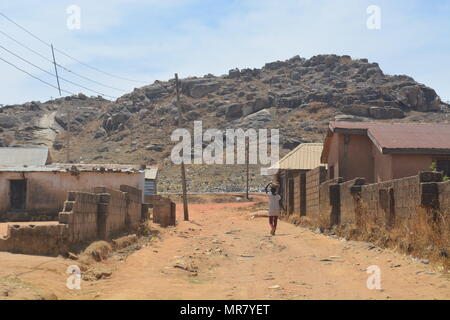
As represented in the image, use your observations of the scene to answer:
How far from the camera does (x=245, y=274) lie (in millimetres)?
11648

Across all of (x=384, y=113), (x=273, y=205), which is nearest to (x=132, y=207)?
(x=273, y=205)

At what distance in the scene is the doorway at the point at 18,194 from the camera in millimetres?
24594

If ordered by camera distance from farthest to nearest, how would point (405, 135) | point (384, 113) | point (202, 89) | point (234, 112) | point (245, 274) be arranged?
point (202, 89)
point (234, 112)
point (384, 113)
point (405, 135)
point (245, 274)

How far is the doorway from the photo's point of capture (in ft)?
80.7

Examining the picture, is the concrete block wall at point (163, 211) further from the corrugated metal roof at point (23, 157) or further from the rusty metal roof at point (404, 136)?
the corrugated metal roof at point (23, 157)

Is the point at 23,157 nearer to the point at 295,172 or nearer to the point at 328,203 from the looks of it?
the point at 295,172

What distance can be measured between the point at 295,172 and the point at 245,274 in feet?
74.9

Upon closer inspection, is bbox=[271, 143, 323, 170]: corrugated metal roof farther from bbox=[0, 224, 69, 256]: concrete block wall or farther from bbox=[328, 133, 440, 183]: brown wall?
bbox=[0, 224, 69, 256]: concrete block wall

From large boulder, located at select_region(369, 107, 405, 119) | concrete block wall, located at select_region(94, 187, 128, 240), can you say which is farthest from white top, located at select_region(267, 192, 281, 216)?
large boulder, located at select_region(369, 107, 405, 119)

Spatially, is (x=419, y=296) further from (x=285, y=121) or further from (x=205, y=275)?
(x=285, y=121)

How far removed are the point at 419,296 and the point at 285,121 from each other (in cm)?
7140

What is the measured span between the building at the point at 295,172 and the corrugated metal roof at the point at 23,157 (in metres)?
15.7
